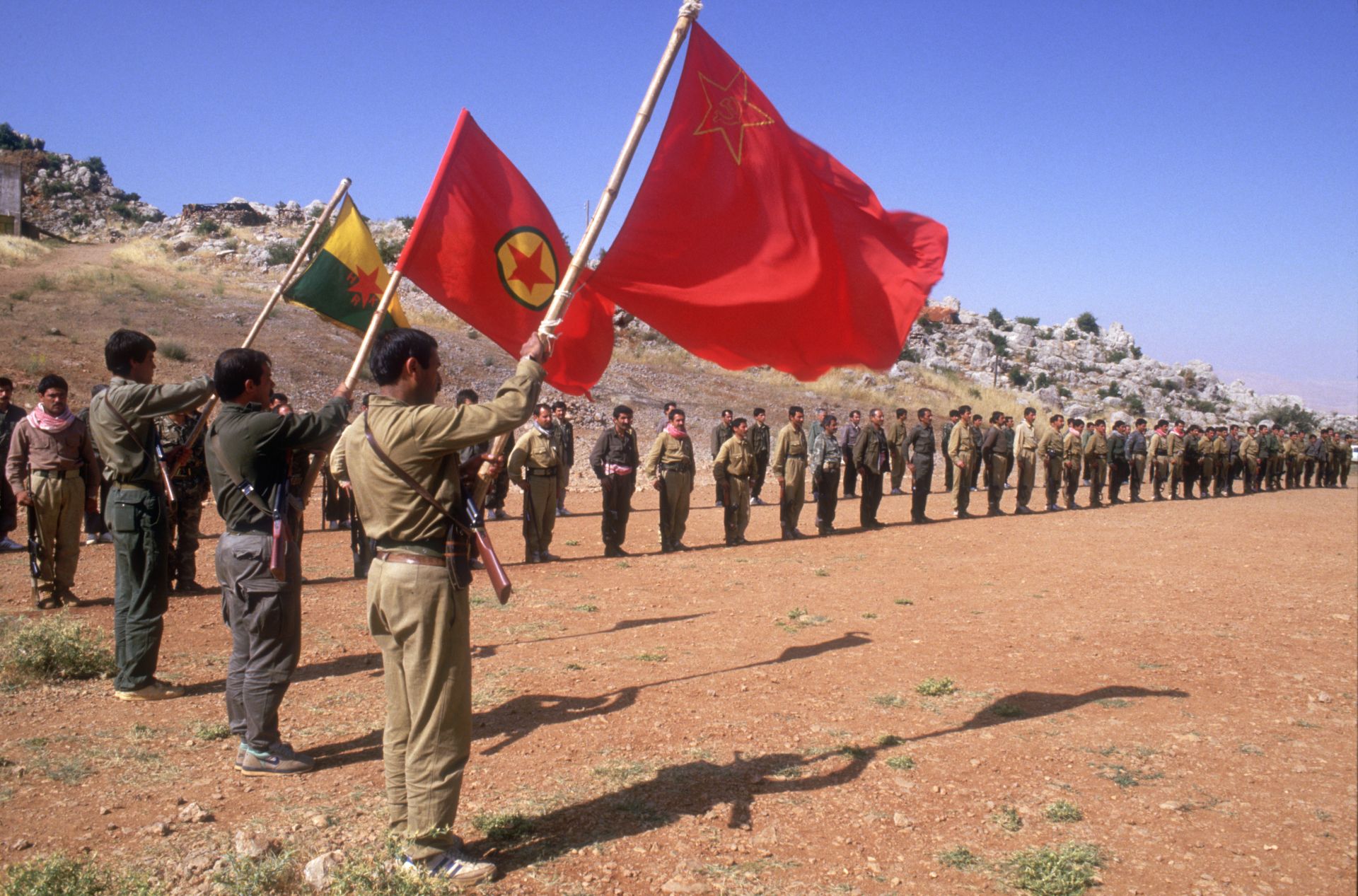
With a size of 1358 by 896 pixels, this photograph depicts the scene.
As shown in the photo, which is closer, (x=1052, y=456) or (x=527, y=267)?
(x=527, y=267)

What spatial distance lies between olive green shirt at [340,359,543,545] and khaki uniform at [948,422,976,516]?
15268 mm

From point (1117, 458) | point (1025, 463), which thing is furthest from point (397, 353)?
point (1117, 458)

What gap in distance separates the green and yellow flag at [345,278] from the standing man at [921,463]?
11.5 meters

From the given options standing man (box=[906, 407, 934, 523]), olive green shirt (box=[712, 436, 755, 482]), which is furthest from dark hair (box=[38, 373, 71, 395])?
standing man (box=[906, 407, 934, 523])

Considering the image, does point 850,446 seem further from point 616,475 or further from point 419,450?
point 419,450

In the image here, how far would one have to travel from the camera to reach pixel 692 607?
30.6 ft

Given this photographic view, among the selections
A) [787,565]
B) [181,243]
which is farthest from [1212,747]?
[181,243]

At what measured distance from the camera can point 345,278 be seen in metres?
7.22

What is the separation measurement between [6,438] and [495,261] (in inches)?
310

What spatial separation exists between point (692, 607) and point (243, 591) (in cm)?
510

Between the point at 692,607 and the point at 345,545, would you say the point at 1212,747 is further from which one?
the point at 345,545

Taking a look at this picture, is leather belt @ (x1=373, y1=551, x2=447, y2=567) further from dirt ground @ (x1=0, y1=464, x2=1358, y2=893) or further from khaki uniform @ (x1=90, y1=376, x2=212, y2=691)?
khaki uniform @ (x1=90, y1=376, x2=212, y2=691)

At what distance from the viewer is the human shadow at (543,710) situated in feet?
18.2

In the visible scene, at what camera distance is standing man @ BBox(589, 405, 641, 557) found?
506 inches
